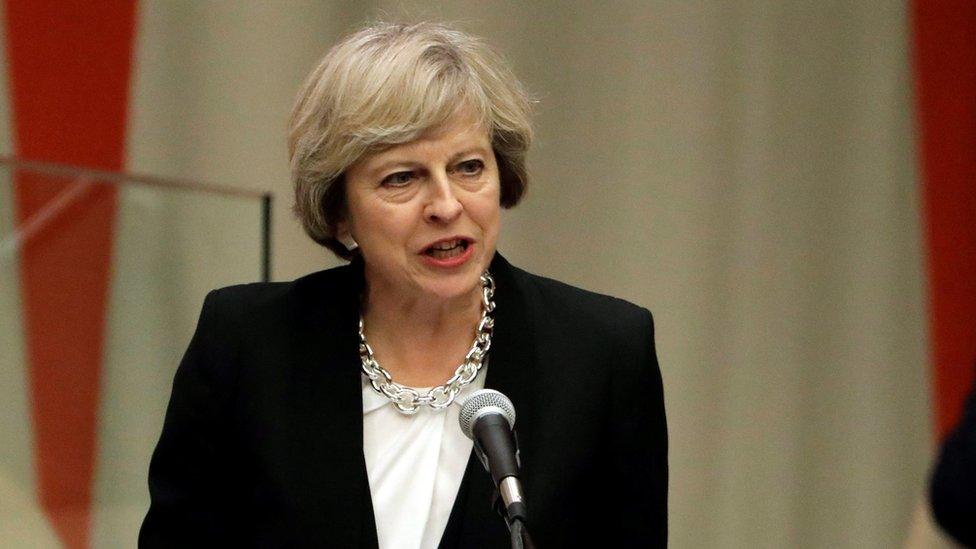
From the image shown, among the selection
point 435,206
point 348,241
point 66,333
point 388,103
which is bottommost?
point 66,333

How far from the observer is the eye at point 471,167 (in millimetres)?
2190

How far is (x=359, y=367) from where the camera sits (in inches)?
90.9

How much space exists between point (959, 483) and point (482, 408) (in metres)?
0.92

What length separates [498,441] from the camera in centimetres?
176

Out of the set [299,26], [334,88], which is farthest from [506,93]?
[299,26]

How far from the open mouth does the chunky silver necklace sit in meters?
0.23

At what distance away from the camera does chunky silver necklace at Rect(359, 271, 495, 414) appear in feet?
7.56

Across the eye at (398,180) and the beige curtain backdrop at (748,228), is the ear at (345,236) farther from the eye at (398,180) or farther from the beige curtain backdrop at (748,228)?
the beige curtain backdrop at (748,228)

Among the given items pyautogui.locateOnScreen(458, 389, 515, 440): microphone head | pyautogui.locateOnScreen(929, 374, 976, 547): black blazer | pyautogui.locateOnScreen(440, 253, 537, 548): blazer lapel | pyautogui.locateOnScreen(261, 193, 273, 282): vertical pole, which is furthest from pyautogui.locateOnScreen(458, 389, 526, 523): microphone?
pyautogui.locateOnScreen(261, 193, 273, 282): vertical pole

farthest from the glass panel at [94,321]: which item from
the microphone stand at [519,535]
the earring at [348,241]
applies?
the microphone stand at [519,535]

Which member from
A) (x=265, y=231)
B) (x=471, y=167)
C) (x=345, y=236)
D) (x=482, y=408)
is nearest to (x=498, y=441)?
(x=482, y=408)

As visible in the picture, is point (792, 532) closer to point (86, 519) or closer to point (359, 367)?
point (86, 519)

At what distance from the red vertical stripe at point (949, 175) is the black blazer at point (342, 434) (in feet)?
9.52

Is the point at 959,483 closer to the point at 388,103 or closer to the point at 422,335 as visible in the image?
the point at 388,103
